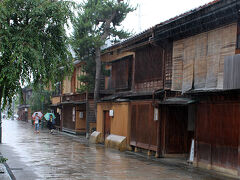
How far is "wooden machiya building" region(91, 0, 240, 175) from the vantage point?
1319 centimetres

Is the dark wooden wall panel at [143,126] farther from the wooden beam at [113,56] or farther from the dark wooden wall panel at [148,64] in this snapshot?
the wooden beam at [113,56]

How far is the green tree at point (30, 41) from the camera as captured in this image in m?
10.2

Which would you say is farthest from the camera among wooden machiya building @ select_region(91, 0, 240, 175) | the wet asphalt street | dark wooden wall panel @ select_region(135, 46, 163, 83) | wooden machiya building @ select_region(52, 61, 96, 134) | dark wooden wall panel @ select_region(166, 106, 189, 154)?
wooden machiya building @ select_region(52, 61, 96, 134)

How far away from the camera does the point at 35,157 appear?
17172 mm

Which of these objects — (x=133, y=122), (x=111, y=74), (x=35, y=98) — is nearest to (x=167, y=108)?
(x=133, y=122)

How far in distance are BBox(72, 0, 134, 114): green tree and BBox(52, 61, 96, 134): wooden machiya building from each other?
297 centimetres

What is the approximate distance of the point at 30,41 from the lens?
34.6ft

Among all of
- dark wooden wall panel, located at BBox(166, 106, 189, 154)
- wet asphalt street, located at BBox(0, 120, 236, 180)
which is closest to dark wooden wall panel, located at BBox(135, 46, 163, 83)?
dark wooden wall panel, located at BBox(166, 106, 189, 154)

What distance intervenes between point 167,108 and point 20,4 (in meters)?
10.3

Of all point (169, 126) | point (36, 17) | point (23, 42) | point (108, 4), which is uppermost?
point (108, 4)

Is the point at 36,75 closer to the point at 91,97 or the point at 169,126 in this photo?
the point at 169,126

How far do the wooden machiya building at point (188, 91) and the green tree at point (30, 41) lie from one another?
19.6ft

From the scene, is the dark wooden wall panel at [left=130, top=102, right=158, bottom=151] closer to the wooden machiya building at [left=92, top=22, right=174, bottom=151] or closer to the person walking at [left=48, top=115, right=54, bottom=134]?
the wooden machiya building at [left=92, top=22, right=174, bottom=151]

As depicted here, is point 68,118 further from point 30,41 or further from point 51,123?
point 30,41
